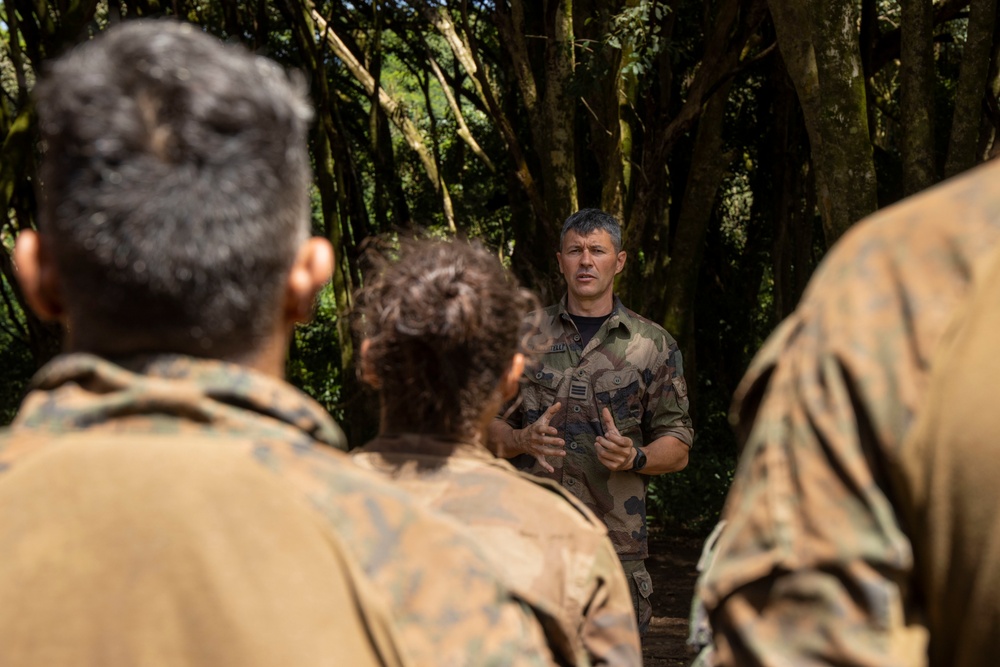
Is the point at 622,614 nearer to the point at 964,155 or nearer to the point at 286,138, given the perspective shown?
the point at 286,138

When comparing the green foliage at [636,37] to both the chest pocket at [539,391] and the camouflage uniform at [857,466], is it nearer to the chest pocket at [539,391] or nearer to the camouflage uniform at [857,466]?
the chest pocket at [539,391]

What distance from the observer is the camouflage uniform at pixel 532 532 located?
8.42 feet

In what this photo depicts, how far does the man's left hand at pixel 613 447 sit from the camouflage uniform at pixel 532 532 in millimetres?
2250

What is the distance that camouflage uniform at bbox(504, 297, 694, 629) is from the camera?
5.28 meters

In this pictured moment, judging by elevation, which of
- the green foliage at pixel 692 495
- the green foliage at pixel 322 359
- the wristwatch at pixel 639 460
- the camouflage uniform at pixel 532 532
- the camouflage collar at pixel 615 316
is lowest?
the green foliage at pixel 692 495

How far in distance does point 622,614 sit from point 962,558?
129cm

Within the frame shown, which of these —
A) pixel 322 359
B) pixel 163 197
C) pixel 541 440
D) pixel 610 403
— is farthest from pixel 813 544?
pixel 322 359

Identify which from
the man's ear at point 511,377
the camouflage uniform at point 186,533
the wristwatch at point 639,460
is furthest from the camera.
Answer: the wristwatch at point 639,460

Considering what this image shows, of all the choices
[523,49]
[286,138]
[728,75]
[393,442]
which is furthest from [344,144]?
[286,138]

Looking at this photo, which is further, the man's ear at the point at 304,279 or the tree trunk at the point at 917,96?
the tree trunk at the point at 917,96

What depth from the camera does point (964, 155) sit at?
6.63 meters

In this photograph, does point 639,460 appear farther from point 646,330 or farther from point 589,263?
point 589,263

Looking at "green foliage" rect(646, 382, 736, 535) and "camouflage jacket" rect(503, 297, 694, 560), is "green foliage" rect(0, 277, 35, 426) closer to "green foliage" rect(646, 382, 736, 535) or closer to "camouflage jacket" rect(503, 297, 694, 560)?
"green foliage" rect(646, 382, 736, 535)

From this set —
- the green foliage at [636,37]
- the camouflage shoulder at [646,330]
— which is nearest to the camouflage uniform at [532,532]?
the camouflage shoulder at [646,330]
